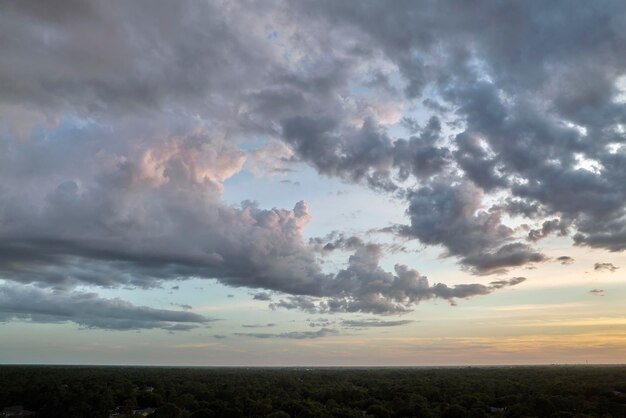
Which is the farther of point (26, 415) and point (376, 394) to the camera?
point (376, 394)

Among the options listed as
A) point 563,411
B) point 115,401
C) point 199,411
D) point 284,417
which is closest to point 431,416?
point 563,411

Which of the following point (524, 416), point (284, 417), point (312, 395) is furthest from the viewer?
point (312, 395)

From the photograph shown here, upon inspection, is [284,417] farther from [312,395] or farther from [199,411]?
[312,395]

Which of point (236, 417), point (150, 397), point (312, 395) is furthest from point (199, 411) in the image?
point (312, 395)

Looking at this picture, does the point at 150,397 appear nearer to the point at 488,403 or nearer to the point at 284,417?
the point at 284,417

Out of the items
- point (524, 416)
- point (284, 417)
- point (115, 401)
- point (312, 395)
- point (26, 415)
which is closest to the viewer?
point (284, 417)

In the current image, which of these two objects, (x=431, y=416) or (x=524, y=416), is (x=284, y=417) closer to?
(x=431, y=416)

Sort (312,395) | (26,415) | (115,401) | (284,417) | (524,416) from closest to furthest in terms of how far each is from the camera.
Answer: (284,417) → (524,416) → (26,415) → (115,401) → (312,395)

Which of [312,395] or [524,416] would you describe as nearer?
[524,416]
